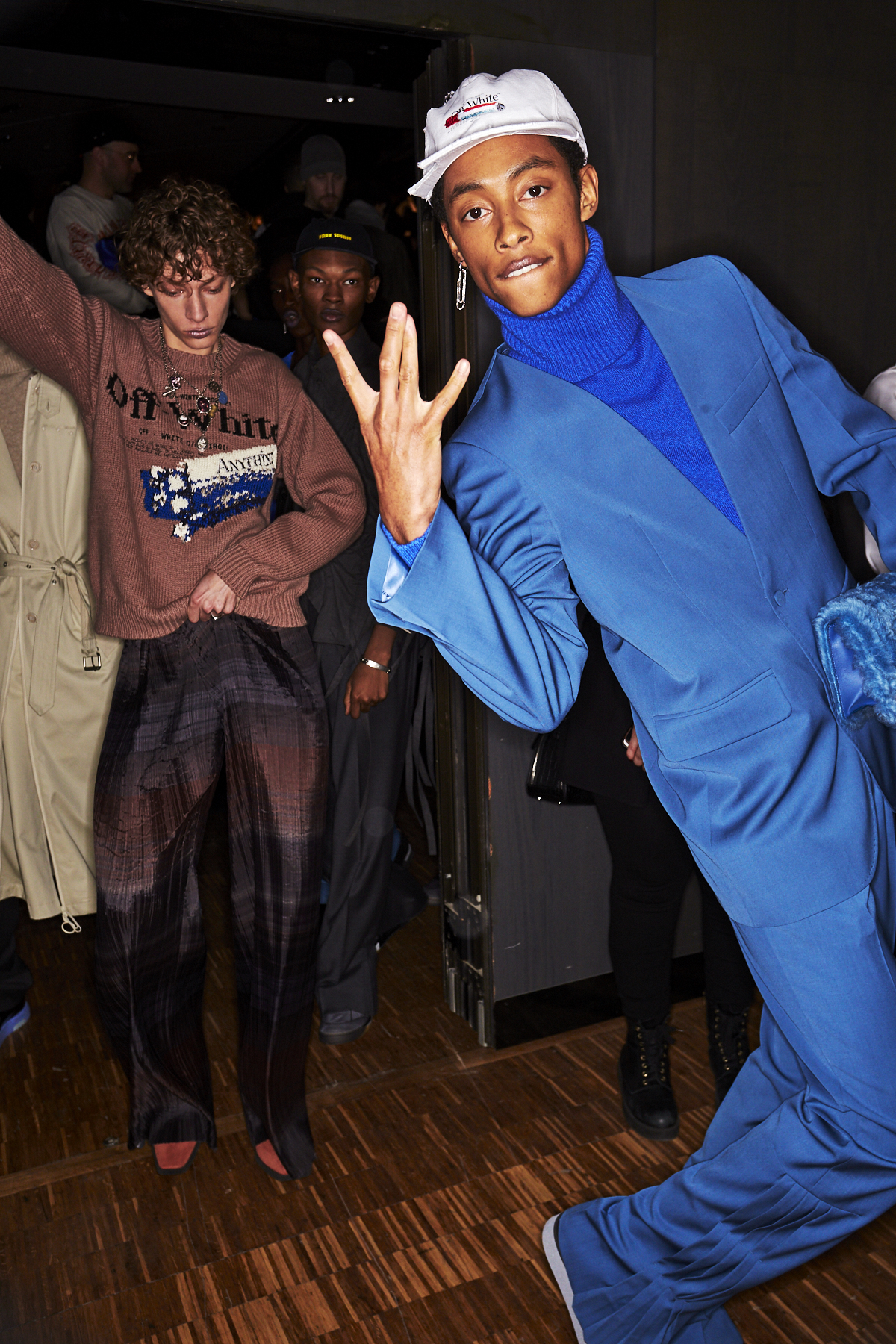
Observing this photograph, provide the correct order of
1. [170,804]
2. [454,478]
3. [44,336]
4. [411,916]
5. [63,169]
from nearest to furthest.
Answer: [454,478] < [44,336] < [170,804] < [411,916] < [63,169]

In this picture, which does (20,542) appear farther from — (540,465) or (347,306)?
(540,465)

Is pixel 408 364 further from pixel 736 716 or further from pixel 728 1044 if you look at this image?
pixel 728 1044

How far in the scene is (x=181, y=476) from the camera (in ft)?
6.28

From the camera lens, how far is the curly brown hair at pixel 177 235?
6.08 ft

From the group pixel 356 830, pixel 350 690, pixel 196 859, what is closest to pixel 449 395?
pixel 196 859

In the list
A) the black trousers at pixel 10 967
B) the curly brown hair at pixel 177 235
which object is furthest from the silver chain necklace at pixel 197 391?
the black trousers at pixel 10 967

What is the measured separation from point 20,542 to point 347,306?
94 cm

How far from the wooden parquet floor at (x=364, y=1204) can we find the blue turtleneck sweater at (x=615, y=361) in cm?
125

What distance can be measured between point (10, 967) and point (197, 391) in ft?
4.86

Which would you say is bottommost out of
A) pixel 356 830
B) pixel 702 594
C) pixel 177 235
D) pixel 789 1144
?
pixel 356 830

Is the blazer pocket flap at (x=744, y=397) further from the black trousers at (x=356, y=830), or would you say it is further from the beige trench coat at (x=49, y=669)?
the beige trench coat at (x=49, y=669)

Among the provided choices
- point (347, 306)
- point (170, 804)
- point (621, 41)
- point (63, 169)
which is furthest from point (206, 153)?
point (170, 804)

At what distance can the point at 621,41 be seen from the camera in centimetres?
216

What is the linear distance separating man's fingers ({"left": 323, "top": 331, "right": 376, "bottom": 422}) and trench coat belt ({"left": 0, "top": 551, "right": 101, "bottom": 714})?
5.06 ft
